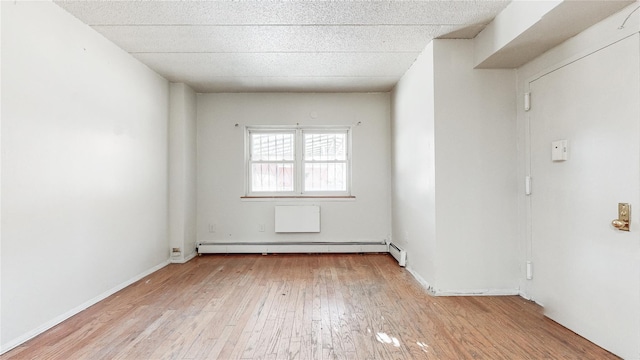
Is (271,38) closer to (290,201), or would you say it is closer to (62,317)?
(290,201)

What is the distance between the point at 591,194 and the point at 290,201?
11.6ft

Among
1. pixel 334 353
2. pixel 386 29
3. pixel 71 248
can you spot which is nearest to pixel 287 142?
pixel 386 29

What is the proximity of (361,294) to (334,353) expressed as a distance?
1082 millimetres

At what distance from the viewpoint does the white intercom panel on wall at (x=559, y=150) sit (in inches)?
92.5

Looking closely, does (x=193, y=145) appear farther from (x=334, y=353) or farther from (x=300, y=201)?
(x=334, y=353)

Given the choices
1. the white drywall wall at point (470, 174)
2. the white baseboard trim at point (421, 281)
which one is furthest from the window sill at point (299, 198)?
the white drywall wall at point (470, 174)

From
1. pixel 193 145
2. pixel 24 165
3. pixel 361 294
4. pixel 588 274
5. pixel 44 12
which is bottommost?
pixel 361 294

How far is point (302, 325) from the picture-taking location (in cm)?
236

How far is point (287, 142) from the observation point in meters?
4.95

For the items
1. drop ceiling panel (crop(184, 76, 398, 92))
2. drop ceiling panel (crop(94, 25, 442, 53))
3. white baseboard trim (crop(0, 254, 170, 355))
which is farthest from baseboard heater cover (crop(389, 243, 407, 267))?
white baseboard trim (crop(0, 254, 170, 355))

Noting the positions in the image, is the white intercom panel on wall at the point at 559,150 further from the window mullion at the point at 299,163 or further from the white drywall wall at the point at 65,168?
the white drywall wall at the point at 65,168

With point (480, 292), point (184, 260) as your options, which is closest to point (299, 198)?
point (184, 260)

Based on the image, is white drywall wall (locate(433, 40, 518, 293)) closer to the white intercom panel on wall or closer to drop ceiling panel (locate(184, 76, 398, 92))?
the white intercom panel on wall

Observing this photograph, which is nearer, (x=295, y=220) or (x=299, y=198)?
(x=295, y=220)
